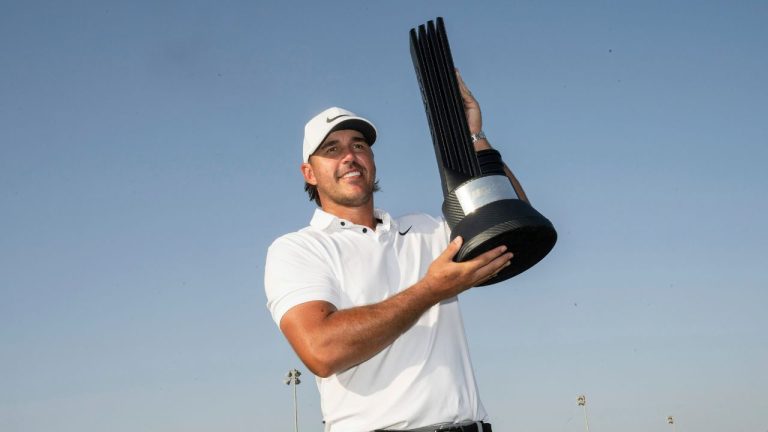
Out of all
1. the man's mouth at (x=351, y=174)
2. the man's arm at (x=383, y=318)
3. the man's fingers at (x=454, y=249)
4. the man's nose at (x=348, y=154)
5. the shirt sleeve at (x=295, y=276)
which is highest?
the man's nose at (x=348, y=154)

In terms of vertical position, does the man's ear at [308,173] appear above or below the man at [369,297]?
above

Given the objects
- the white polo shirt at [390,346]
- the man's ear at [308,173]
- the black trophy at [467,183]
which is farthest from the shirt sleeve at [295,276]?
the black trophy at [467,183]

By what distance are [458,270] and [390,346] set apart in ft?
2.89

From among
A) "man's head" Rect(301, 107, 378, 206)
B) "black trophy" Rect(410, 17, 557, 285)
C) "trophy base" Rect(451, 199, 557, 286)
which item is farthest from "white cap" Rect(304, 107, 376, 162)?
"trophy base" Rect(451, 199, 557, 286)

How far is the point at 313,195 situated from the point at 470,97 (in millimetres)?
1729

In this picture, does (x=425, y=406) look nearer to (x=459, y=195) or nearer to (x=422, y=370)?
(x=422, y=370)

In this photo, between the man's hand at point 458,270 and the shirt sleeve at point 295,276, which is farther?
the shirt sleeve at point 295,276

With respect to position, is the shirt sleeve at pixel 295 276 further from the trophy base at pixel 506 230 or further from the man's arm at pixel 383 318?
the trophy base at pixel 506 230

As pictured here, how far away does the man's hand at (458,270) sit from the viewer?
343 cm

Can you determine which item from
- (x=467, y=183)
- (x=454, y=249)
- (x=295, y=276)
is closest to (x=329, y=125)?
(x=295, y=276)

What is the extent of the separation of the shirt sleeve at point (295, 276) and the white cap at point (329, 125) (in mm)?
742

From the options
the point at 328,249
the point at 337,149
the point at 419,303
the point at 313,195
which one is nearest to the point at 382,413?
the point at 419,303

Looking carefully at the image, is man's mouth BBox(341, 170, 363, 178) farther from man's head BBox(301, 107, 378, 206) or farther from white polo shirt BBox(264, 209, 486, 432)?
white polo shirt BBox(264, 209, 486, 432)

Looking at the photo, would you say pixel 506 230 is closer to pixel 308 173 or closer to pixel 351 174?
pixel 351 174
